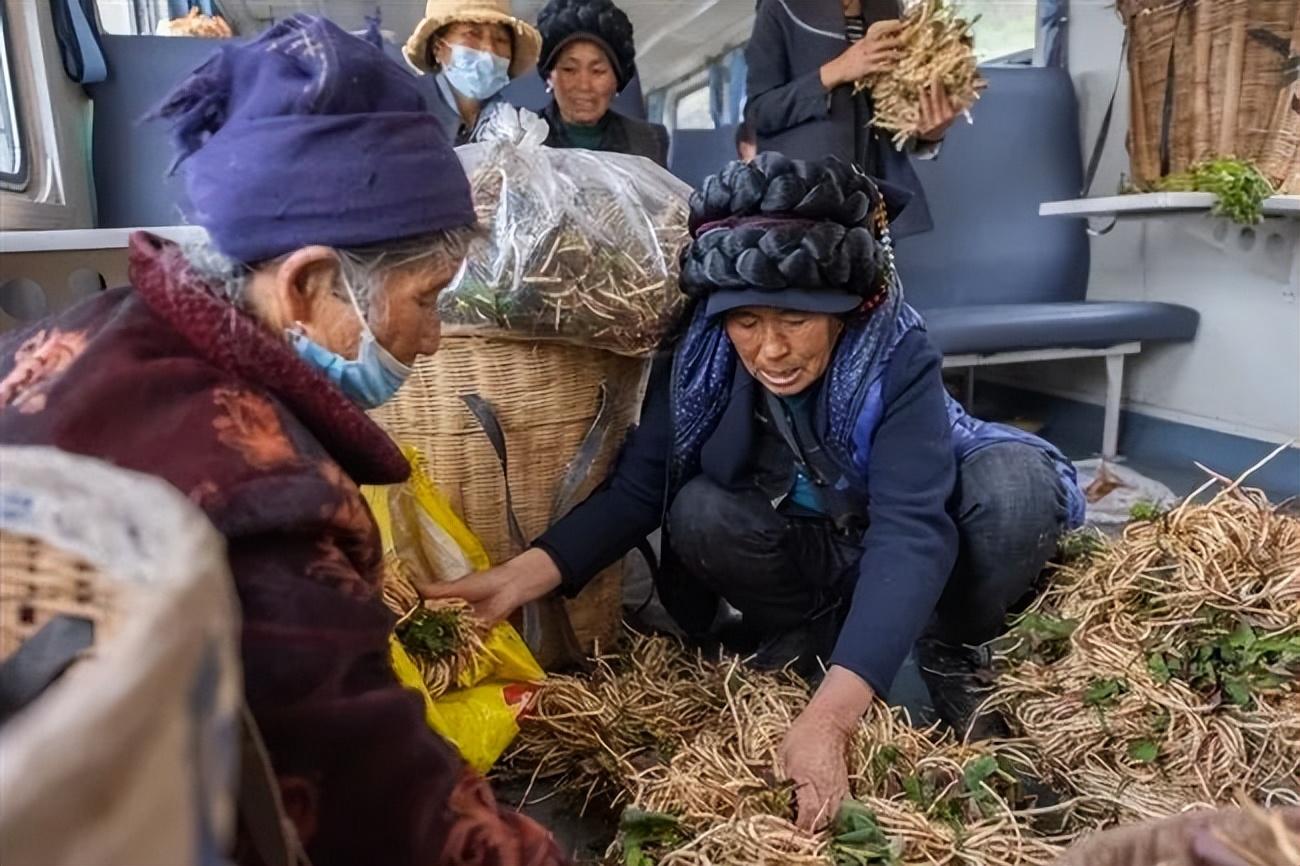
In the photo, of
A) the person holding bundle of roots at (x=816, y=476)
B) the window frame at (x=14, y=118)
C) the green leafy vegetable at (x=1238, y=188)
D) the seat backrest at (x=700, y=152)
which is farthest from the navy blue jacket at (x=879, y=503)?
the seat backrest at (x=700, y=152)

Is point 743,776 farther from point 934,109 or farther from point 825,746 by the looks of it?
point 934,109

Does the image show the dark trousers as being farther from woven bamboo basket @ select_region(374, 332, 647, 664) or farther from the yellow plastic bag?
the yellow plastic bag

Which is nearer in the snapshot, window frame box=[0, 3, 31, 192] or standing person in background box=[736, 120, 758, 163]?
window frame box=[0, 3, 31, 192]

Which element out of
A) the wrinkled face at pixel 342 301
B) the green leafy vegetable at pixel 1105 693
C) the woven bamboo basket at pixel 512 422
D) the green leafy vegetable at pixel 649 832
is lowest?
the green leafy vegetable at pixel 649 832

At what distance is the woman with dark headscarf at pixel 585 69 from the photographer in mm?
2184

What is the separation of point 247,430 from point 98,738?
422 millimetres

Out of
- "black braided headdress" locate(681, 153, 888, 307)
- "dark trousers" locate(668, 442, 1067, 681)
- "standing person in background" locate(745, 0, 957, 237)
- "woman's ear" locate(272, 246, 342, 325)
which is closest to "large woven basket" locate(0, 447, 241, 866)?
"woman's ear" locate(272, 246, 342, 325)

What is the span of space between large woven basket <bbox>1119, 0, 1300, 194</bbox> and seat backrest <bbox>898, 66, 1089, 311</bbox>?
0.58 meters

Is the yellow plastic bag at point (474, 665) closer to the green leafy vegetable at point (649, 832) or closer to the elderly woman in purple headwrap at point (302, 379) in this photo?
the green leafy vegetable at point (649, 832)

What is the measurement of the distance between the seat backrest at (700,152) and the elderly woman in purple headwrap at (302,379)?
8.29 feet

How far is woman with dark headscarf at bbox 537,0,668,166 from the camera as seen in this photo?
218 cm

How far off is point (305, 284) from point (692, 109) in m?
8.71

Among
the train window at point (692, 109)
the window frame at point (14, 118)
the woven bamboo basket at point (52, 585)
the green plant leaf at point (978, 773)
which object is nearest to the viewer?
the woven bamboo basket at point (52, 585)

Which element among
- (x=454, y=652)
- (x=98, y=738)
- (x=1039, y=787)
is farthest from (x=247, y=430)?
Result: (x=1039, y=787)
